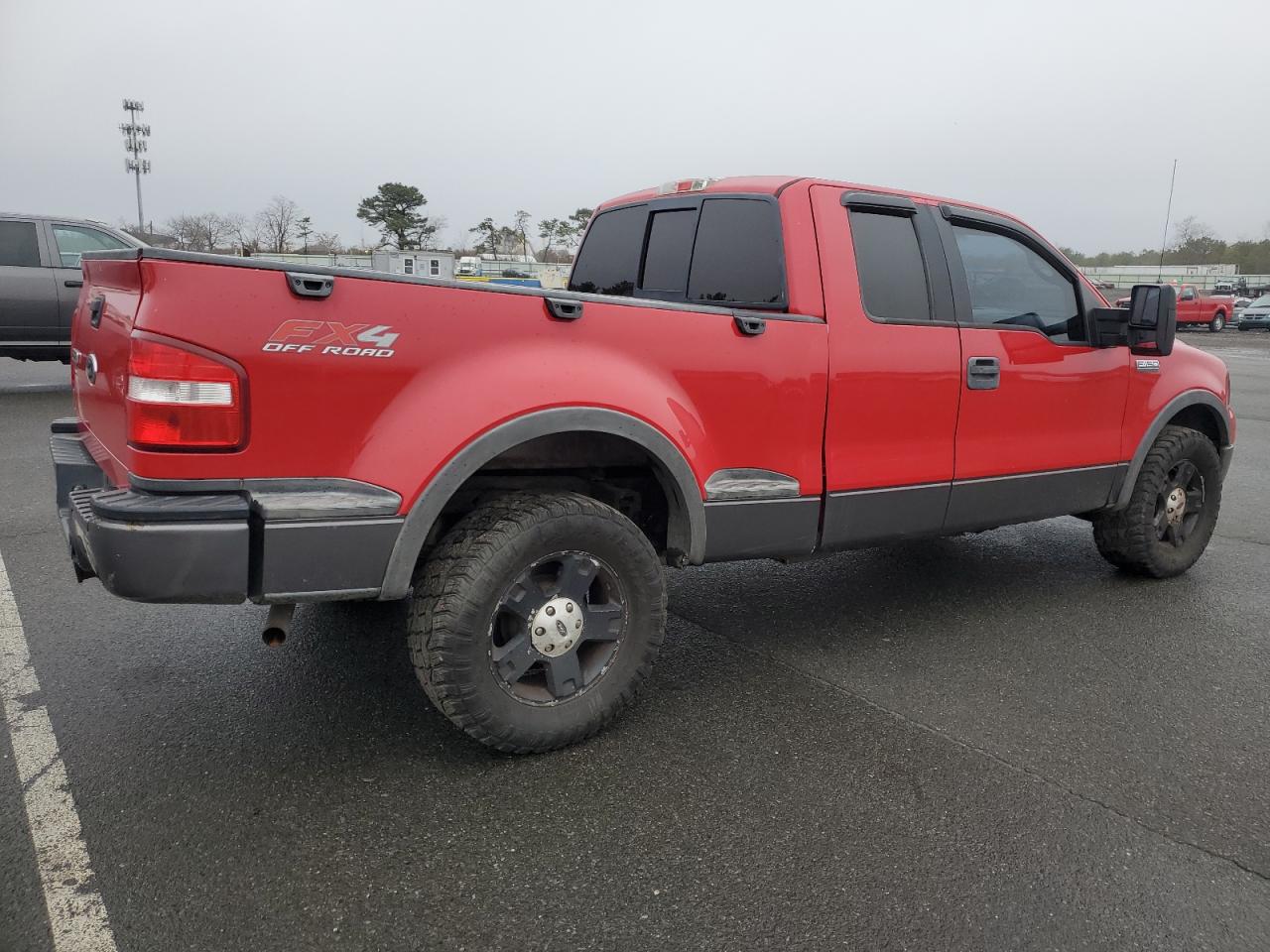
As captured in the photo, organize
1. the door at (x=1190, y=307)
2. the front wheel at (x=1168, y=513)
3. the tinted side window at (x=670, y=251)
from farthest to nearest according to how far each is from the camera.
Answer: the door at (x=1190, y=307)
the front wheel at (x=1168, y=513)
the tinted side window at (x=670, y=251)

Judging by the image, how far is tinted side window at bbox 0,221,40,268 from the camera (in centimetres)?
1034

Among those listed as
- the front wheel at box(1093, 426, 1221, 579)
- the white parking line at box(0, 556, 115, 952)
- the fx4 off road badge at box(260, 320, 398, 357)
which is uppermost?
the fx4 off road badge at box(260, 320, 398, 357)

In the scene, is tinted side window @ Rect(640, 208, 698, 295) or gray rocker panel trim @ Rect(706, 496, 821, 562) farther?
tinted side window @ Rect(640, 208, 698, 295)

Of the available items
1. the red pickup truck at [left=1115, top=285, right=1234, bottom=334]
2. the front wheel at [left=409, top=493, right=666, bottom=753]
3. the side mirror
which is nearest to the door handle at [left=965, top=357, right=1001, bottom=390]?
the side mirror

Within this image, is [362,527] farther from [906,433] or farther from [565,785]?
[906,433]

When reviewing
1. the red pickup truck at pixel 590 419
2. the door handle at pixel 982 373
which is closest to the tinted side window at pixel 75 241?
the red pickup truck at pixel 590 419

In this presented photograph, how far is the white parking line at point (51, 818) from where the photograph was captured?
6.94 ft

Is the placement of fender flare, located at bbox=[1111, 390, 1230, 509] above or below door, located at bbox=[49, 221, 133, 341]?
below

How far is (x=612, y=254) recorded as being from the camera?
452cm

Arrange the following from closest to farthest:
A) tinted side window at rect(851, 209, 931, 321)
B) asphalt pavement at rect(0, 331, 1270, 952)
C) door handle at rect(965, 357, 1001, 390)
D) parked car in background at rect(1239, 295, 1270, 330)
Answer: asphalt pavement at rect(0, 331, 1270, 952) → tinted side window at rect(851, 209, 931, 321) → door handle at rect(965, 357, 1001, 390) → parked car in background at rect(1239, 295, 1270, 330)

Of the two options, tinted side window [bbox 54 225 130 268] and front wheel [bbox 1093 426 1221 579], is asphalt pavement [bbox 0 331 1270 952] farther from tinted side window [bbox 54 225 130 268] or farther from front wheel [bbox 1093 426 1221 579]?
tinted side window [bbox 54 225 130 268]

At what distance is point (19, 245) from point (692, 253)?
9.74m

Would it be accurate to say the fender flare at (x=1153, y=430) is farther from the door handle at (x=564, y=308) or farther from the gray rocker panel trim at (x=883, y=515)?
the door handle at (x=564, y=308)

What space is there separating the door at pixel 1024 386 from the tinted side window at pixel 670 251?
3.55ft
